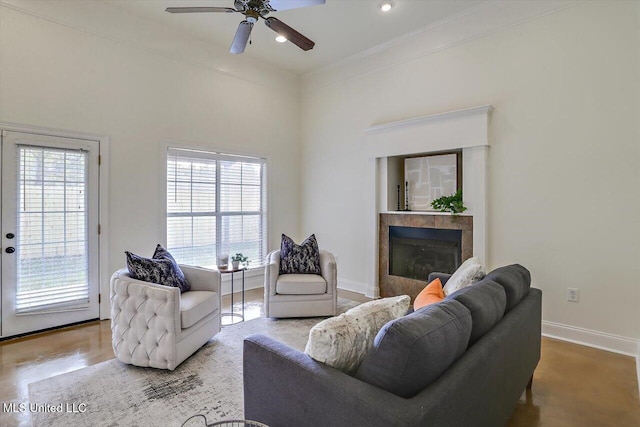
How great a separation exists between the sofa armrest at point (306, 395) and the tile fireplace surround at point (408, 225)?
3125 millimetres

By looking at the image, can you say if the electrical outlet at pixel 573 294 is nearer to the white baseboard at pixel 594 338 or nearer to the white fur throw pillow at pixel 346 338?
the white baseboard at pixel 594 338

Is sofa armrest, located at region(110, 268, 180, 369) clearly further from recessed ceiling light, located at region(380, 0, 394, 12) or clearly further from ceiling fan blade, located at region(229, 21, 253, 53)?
recessed ceiling light, located at region(380, 0, 394, 12)

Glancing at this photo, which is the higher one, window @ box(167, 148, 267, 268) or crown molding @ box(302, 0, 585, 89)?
crown molding @ box(302, 0, 585, 89)

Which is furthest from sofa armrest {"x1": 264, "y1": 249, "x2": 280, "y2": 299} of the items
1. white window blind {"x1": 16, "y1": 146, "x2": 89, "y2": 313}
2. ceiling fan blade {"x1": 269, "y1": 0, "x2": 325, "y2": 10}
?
ceiling fan blade {"x1": 269, "y1": 0, "x2": 325, "y2": 10}

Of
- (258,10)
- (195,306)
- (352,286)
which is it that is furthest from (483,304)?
(352,286)

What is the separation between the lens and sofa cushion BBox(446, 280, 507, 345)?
5.21 feet

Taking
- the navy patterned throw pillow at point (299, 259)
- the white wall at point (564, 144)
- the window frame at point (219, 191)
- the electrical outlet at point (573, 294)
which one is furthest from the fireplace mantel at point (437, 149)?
the window frame at point (219, 191)

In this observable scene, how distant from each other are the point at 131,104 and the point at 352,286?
3774 mm

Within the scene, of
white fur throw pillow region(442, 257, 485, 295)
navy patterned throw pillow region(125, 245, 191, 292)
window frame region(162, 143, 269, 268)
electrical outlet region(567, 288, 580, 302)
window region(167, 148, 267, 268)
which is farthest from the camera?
window region(167, 148, 267, 268)

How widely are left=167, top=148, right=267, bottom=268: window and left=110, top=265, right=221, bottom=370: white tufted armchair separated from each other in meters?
1.77

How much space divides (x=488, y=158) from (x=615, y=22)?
1.53 m

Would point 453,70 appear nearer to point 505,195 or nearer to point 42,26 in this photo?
point 505,195

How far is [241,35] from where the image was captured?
316cm

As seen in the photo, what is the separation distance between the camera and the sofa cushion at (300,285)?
3805 mm
